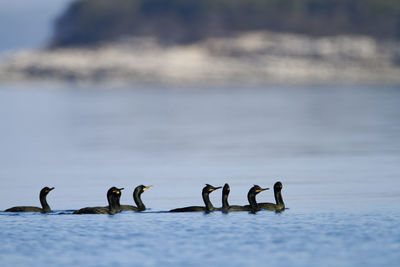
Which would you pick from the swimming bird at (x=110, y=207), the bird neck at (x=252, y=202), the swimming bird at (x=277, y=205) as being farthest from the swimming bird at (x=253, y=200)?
the swimming bird at (x=110, y=207)

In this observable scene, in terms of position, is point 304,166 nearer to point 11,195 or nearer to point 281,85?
point 11,195

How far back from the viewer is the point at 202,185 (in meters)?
23.5

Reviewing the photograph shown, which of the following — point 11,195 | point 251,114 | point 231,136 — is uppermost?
point 251,114

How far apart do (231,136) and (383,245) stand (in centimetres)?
2537

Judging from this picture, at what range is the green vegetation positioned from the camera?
417 ft

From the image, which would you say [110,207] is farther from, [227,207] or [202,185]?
[202,185]

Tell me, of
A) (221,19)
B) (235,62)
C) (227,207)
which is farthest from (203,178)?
(221,19)

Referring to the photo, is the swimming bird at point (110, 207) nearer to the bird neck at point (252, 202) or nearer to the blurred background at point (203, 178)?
the blurred background at point (203, 178)

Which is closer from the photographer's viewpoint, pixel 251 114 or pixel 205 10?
pixel 251 114

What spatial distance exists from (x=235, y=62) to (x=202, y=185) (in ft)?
316

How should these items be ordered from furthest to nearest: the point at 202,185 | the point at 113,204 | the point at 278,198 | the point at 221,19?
the point at 221,19 < the point at 202,185 < the point at 278,198 < the point at 113,204

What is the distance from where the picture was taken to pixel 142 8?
14050cm

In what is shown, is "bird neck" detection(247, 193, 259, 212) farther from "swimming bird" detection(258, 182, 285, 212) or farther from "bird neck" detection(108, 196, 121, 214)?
"bird neck" detection(108, 196, 121, 214)

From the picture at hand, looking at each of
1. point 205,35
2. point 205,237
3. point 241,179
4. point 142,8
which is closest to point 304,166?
point 241,179
